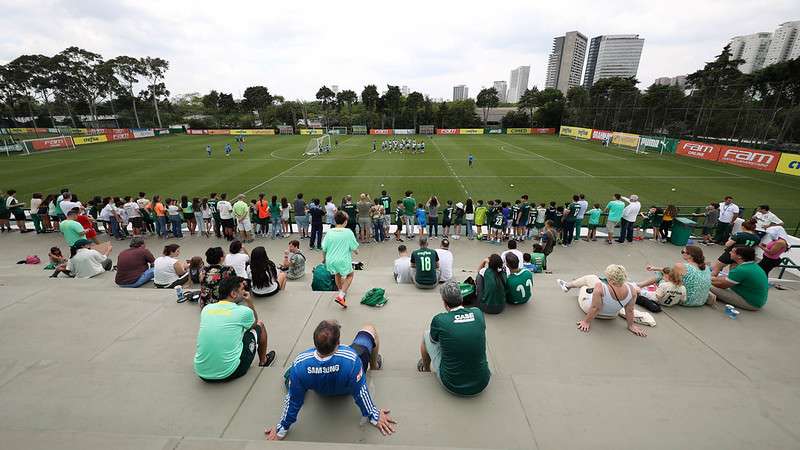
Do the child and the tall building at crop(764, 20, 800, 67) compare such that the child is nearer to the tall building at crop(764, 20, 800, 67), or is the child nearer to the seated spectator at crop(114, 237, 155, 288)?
the seated spectator at crop(114, 237, 155, 288)

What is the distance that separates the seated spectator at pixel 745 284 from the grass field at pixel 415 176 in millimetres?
14071

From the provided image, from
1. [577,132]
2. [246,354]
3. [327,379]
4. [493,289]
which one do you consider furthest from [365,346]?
[577,132]

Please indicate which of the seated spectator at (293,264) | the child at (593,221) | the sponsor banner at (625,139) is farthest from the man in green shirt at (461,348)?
the sponsor banner at (625,139)

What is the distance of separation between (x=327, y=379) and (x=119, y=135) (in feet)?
225

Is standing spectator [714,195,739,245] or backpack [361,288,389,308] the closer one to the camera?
backpack [361,288,389,308]

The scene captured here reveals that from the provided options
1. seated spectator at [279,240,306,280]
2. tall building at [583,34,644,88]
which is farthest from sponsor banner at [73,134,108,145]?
tall building at [583,34,644,88]

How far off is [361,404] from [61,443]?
7.90 ft

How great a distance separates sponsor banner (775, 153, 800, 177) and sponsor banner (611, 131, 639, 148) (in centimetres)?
1446

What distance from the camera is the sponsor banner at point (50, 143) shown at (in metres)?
38.3

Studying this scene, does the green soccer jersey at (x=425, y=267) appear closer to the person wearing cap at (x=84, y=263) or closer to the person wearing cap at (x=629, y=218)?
the person wearing cap at (x=84, y=263)

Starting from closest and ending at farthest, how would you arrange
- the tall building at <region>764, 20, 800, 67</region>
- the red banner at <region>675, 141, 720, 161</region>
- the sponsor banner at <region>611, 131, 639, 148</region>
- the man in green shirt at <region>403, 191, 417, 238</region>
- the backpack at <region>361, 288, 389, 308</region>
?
the backpack at <region>361, 288, 389, 308</region> < the man in green shirt at <region>403, 191, 417, 238</region> < the red banner at <region>675, 141, 720, 161</region> < the sponsor banner at <region>611, 131, 639, 148</region> < the tall building at <region>764, 20, 800, 67</region>

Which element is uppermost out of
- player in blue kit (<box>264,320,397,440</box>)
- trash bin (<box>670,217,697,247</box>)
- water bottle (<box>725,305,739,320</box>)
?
player in blue kit (<box>264,320,397,440</box>)

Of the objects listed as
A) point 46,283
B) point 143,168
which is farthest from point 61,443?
point 143,168

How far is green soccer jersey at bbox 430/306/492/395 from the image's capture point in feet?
11.1
